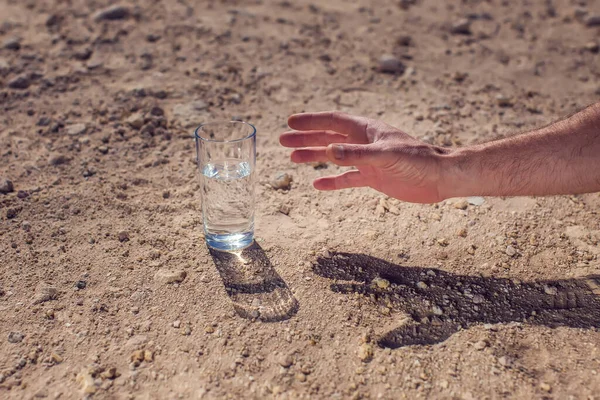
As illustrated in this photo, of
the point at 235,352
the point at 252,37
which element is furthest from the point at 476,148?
the point at 252,37

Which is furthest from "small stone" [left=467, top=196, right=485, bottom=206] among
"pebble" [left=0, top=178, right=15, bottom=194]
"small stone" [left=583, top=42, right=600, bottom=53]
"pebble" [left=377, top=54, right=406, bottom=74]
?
"small stone" [left=583, top=42, right=600, bottom=53]

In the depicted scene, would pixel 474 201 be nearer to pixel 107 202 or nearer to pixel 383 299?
pixel 383 299

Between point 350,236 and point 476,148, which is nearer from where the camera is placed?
point 476,148

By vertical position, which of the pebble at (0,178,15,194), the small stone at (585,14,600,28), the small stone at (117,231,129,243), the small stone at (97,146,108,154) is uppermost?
the small stone at (585,14,600,28)

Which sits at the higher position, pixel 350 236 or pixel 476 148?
pixel 476 148

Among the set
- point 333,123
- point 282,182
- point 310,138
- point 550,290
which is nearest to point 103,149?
point 282,182

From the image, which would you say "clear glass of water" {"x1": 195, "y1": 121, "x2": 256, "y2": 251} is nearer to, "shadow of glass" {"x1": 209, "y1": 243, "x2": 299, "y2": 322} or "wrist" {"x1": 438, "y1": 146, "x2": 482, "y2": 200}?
"shadow of glass" {"x1": 209, "y1": 243, "x2": 299, "y2": 322}

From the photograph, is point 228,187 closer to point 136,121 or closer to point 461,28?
point 136,121
